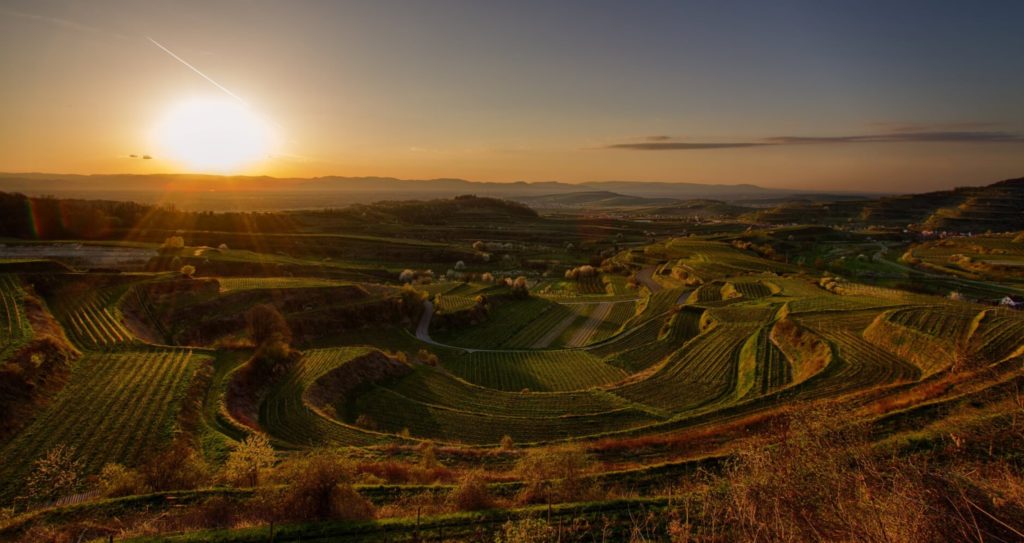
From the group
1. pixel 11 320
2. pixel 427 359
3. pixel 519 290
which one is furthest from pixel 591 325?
pixel 11 320

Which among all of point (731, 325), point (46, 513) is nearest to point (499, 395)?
point (46, 513)

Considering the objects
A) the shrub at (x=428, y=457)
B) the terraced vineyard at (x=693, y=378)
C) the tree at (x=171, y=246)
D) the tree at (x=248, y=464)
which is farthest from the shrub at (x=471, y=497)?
the tree at (x=171, y=246)

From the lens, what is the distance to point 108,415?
21.1 metres

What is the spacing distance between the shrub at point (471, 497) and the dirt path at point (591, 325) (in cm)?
3850

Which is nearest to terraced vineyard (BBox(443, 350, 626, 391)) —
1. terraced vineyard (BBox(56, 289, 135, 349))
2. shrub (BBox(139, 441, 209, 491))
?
shrub (BBox(139, 441, 209, 491))

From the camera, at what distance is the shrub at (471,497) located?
1382cm

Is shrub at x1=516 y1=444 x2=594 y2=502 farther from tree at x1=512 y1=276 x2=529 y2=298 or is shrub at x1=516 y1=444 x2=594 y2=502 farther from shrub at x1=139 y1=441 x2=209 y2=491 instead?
tree at x1=512 y1=276 x2=529 y2=298

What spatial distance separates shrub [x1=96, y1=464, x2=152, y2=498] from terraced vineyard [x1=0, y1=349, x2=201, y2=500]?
3.73 meters

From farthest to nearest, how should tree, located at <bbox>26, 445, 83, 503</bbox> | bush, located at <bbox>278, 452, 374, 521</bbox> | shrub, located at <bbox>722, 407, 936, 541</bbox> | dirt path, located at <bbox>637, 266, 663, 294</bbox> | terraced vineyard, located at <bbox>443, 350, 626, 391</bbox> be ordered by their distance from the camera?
dirt path, located at <bbox>637, 266, 663, 294</bbox>
terraced vineyard, located at <bbox>443, 350, 626, 391</bbox>
tree, located at <bbox>26, 445, 83, 503</bbox>
bush, located at <bbox>278, 452, 374, 521</bbox>
shrub, located at <bbox>722, 407, 936, 541</bbox>

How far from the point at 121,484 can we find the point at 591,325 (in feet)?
171

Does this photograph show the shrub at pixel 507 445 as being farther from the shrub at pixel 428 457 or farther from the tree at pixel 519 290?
the tree at pixel 519 290

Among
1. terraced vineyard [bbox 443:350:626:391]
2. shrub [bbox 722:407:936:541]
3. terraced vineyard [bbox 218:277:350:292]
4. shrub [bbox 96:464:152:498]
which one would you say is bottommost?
terraced vineyard [bbox 443:350:626:391]

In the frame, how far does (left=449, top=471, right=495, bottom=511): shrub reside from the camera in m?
13.8

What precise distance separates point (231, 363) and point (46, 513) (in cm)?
1750
